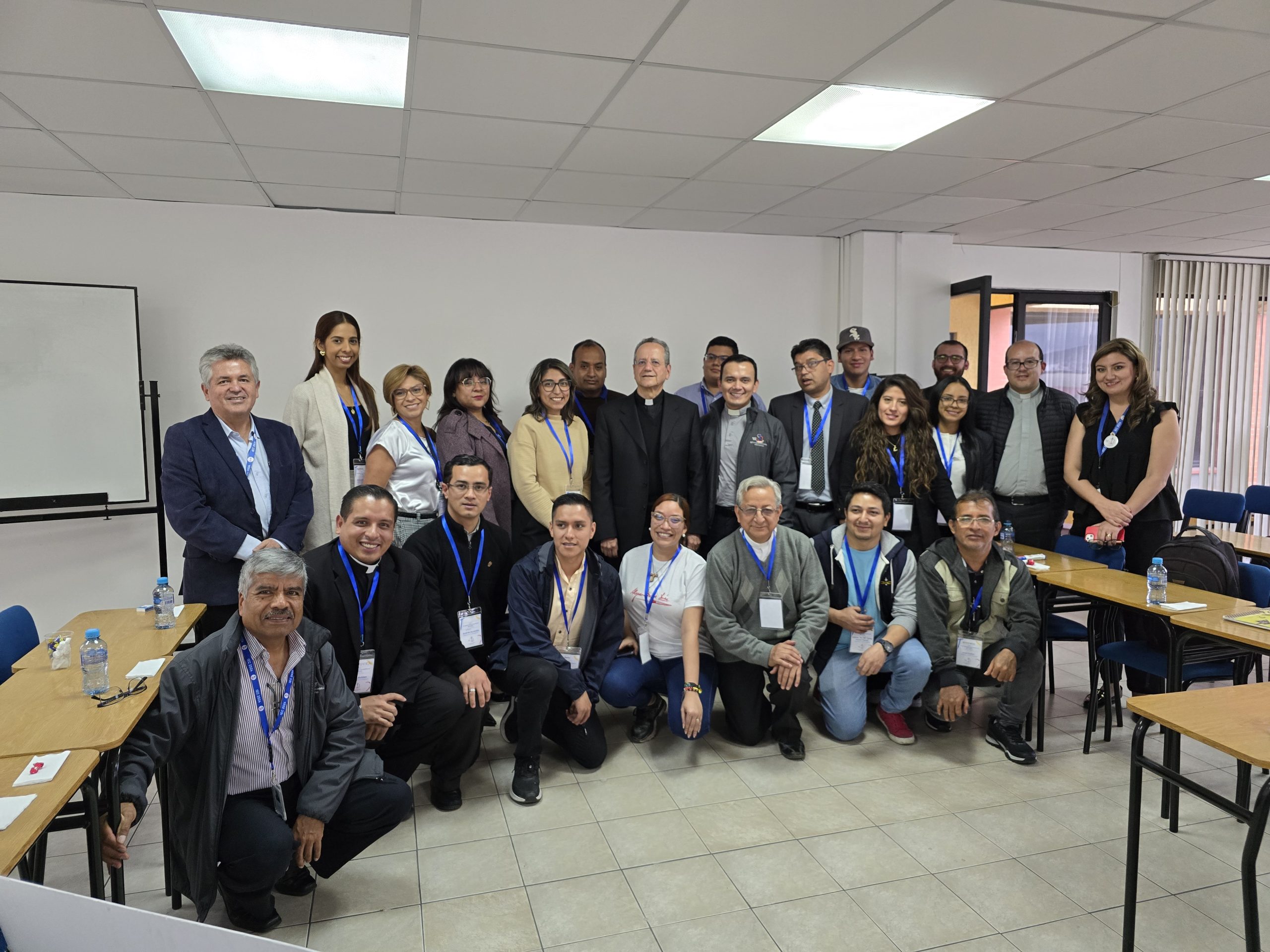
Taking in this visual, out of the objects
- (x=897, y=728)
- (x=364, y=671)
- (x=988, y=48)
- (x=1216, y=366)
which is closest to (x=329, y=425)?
(x=364, y=671)

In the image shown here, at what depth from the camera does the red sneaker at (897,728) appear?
11.6ft

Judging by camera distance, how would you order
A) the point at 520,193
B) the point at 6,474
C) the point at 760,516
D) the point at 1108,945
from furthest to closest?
1. the point at 520,193
2. the point at 6,474
3. the point at 760,516
4. the point at 1108,945

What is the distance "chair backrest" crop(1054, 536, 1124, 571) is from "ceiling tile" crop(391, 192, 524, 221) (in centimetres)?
386

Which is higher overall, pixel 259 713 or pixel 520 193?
pixel 520 193

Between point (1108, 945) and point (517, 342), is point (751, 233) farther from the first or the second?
point (1108, 945)

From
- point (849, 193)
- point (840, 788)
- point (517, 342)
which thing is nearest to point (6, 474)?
point (517, 342)

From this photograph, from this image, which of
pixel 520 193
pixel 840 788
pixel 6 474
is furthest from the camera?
pixel 520 193

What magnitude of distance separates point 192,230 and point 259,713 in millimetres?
4005

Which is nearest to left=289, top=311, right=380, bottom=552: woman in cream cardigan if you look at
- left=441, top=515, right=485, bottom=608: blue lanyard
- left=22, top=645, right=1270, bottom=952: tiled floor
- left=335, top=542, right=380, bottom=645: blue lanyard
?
left=441, top=515, right=485, bottom=608: blue lanyard

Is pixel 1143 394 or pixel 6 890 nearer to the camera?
pixel 6 890

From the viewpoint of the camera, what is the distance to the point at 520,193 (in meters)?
4.81

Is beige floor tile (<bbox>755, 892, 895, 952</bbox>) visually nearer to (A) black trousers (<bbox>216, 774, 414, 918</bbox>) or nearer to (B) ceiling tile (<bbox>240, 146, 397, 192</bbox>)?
(A) black trousers (<bbox>216, 774, 414, 918</bbox>)

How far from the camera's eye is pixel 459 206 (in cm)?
512

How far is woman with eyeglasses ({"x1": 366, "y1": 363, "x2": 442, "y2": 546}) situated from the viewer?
3.57 m
